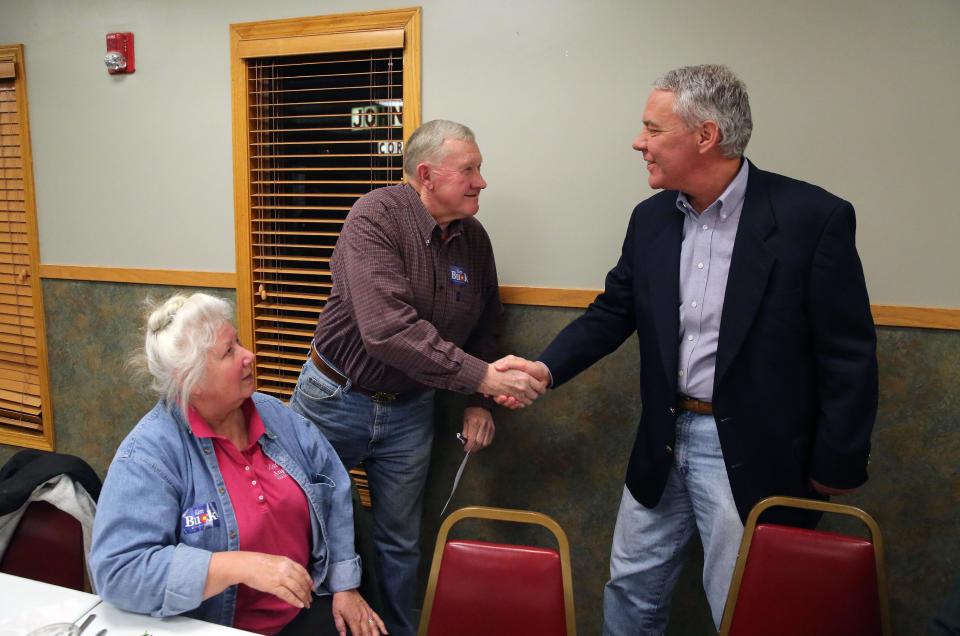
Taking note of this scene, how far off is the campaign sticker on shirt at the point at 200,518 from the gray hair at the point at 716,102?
153 centimetres

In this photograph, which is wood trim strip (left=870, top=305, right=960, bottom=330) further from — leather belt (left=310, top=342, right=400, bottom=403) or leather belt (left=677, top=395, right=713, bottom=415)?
leather belt (left=310, top=342, right=400, bottom=403)

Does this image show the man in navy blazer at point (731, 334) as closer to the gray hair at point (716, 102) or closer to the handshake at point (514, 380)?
the gray hair at point (716, 102)

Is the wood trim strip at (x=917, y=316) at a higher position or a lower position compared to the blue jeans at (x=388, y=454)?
higher

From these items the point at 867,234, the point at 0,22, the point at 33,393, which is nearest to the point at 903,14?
the point at 867,234

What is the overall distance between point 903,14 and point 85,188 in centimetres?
341

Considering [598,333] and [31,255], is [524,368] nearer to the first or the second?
[598,333]

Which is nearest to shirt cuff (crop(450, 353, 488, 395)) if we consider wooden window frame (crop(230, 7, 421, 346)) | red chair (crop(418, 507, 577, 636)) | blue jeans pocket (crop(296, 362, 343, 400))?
blue jeans pocket (crop(296, 362, 343, 400))

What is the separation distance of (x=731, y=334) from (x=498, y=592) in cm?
86

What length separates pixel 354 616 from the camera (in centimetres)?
171

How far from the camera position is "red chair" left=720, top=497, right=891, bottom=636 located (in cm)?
151

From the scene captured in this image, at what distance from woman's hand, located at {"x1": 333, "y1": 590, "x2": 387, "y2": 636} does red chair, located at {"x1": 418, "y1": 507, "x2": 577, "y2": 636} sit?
0.25 m

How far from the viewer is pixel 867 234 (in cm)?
212

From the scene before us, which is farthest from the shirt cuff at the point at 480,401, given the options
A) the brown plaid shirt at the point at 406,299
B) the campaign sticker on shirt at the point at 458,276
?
the campaign sticker on shirt at the point at 458,276

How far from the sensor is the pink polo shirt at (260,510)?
1.58 m
